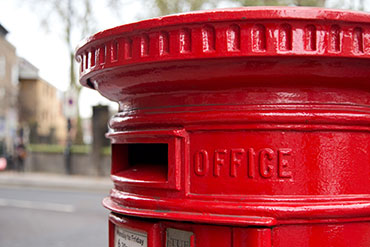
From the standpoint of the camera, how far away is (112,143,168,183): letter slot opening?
1.09 metres

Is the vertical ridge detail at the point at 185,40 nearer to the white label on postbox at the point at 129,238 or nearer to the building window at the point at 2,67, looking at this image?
the white label on postbox at the point at 129,238

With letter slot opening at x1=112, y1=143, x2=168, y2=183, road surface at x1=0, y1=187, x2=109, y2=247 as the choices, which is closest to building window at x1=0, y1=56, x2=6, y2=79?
road surface at x1=0, y1=187, x2=109, y2=247

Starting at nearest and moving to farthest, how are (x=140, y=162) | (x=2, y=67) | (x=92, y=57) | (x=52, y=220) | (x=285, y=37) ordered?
1. (x=285, y=37)
2. (x=92, y=57)
3. (x=140, y=162)
4. (x=52, y=220)
5. (x=2, y=67)

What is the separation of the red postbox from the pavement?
11312 mm

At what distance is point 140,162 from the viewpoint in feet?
4.71

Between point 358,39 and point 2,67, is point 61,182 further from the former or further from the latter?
point 2,67

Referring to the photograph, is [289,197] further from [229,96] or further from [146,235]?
[146,235]

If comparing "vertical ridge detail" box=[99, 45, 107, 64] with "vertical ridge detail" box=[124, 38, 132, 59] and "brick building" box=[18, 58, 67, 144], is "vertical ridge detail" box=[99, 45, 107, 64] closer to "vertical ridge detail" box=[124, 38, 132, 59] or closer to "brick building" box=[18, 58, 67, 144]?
"vertical ridge detail" box=[124, 38, 132, 59]

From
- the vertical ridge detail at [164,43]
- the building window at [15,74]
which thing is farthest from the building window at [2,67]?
the vertical ridge detail at [164,43]

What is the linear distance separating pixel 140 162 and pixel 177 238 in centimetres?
49

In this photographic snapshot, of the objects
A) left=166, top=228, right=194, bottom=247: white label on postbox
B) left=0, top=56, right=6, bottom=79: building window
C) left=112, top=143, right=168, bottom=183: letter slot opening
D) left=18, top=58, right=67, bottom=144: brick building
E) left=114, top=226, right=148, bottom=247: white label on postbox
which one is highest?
left=0, top=56, right=6, bottom=79: building window

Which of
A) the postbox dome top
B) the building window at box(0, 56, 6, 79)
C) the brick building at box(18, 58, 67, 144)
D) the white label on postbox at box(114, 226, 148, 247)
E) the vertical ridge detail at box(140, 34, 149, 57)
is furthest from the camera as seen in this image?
the building window at box(0, 56, 6, 79)

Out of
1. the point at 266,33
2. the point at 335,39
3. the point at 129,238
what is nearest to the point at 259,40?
the point at 266,33

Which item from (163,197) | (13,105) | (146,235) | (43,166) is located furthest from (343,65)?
(13,105)
